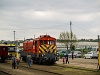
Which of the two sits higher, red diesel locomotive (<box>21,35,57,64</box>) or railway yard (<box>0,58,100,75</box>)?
red diesel locomotive (<box>21,35,57,64</box>)

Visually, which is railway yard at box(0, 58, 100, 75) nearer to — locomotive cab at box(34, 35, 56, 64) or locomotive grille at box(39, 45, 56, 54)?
locomotive cab at box(34, 35, 56, 64)

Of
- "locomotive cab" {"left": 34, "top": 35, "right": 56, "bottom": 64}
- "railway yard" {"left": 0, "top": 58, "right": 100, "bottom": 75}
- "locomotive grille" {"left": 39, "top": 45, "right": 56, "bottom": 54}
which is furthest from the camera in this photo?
"locomotive grille" {"left": 39, "top": 45, "right": 56, "bottom": 54}

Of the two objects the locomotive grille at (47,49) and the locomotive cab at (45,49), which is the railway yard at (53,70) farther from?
the locomotive grille at (47,49)

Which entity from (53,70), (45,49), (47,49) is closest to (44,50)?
(45,49)

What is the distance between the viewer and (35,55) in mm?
32938

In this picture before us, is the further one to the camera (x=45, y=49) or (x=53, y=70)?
(x=45, y=49)

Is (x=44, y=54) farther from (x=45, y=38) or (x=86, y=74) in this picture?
(x=86, y=74)

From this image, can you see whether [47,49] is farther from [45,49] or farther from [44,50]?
[44,50]

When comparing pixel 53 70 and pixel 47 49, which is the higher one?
pixel 47 49

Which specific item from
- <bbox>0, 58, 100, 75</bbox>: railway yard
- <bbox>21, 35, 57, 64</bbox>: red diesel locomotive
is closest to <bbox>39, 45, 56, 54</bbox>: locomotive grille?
<bbox>21, 35, 57, 64</bbox>: red diesel locomotive

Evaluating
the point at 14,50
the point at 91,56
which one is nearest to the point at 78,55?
the point at 91,56

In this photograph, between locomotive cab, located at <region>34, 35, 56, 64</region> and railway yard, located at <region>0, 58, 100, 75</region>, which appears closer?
railway yard, located at <region>0, 58, 100, 75</region>

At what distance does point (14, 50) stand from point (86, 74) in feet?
90.9

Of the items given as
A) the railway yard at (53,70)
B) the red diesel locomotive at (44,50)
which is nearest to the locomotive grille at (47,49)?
the red diesel locomotive at (44,50)
